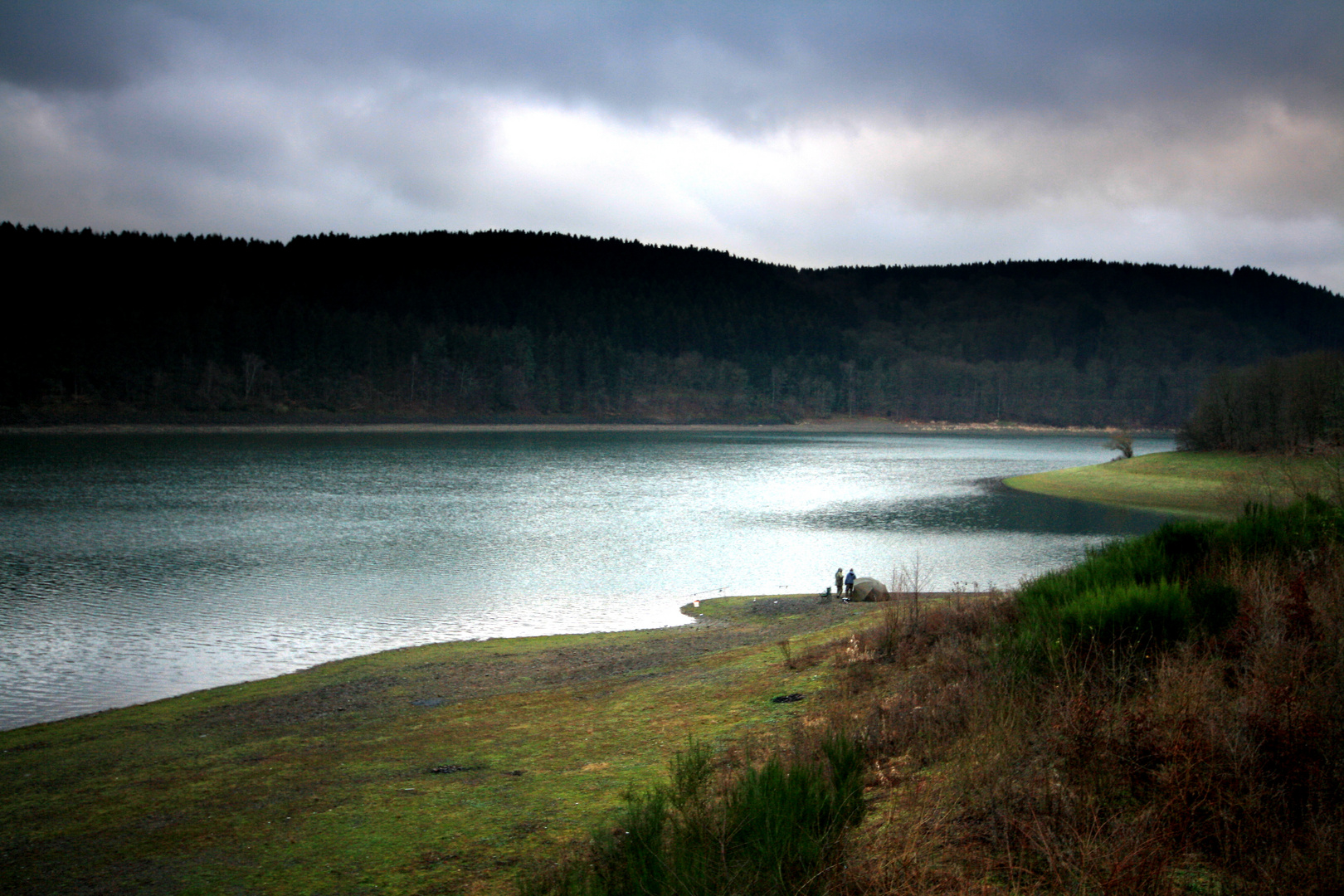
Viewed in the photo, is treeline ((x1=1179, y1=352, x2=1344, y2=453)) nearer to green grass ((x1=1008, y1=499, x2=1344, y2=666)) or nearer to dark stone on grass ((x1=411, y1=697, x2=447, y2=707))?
green grass ((x1=1008, y1=499, x2=1344, y2=666))

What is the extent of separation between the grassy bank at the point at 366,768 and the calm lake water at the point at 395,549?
3417mm

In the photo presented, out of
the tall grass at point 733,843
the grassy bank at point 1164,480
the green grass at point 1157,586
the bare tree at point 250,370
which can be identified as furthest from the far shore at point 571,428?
the tall grass at point 733,843

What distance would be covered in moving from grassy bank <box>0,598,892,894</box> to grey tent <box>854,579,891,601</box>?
7.06 meters

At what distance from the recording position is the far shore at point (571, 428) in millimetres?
96875

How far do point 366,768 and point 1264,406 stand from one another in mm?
61964

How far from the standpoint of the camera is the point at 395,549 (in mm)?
28875

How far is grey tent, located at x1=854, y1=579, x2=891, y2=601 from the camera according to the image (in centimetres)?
2055

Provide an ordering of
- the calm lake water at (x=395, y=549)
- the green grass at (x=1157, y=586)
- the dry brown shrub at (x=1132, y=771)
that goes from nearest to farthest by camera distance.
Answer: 1. the dry brown shrub at (x=1132, y=771)
2. the green grass at (x=1157, y=586)
3. the calm lake water at (x=395, y=549)

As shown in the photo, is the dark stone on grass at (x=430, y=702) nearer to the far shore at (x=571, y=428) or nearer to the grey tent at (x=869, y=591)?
the grey tent at (x=869, y=591)

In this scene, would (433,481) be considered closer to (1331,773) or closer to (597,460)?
(597,460)

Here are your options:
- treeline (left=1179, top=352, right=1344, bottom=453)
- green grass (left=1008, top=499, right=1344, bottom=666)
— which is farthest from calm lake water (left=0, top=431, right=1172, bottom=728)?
treeline (left=1179, top=352, right=1344, bottom=453)

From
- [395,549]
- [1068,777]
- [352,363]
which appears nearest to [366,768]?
[1068,777]

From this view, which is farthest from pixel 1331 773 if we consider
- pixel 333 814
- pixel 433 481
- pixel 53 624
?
pixel 433 481

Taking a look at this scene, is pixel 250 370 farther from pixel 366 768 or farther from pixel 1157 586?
pixel 1157 586
